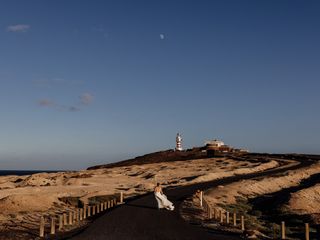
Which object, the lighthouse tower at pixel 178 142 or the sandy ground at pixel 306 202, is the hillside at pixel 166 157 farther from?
the sandy ground at pixel 306 202

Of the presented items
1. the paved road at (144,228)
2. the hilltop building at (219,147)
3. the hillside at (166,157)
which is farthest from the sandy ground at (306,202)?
the hilltop building at (219,147)

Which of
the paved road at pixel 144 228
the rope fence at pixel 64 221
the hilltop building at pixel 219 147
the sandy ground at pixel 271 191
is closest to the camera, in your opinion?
the paved road at pixel 144 228

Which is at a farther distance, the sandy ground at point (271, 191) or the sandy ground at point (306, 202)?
the sandy ground at point (271, 191)

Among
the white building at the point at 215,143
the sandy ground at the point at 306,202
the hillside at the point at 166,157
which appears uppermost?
the white building at the point at 215,143

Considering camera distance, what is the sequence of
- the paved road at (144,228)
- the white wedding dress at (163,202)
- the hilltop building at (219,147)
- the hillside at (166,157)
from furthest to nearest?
1. the hilltop building at (219,147)
2. the hillside at (166,157)
3. the white wedding dress at (163,202)
4. the paved road at (144,228)

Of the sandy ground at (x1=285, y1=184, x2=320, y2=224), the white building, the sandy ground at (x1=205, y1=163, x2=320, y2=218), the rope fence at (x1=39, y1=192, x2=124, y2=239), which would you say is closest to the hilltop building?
the white building

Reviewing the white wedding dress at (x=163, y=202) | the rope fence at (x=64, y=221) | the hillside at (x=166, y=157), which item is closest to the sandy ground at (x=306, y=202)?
the white wedding dress at (x=163, y=202)

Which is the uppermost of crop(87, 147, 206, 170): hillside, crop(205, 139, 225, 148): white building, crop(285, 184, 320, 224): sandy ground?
crop(205, 139, 225, 148): white building

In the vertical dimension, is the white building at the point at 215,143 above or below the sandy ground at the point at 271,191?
above

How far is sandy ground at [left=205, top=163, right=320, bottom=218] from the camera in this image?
56.0 metres

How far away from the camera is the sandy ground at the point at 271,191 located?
56041 millimetres

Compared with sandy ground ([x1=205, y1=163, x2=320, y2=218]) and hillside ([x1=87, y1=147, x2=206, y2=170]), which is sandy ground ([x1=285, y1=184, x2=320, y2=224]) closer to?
sandy ground ([x1=205, y1=163, x2=320, y2=218])

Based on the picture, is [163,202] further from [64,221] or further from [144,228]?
[144,228]

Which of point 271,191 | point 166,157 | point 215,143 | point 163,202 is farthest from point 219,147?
point 163,202
